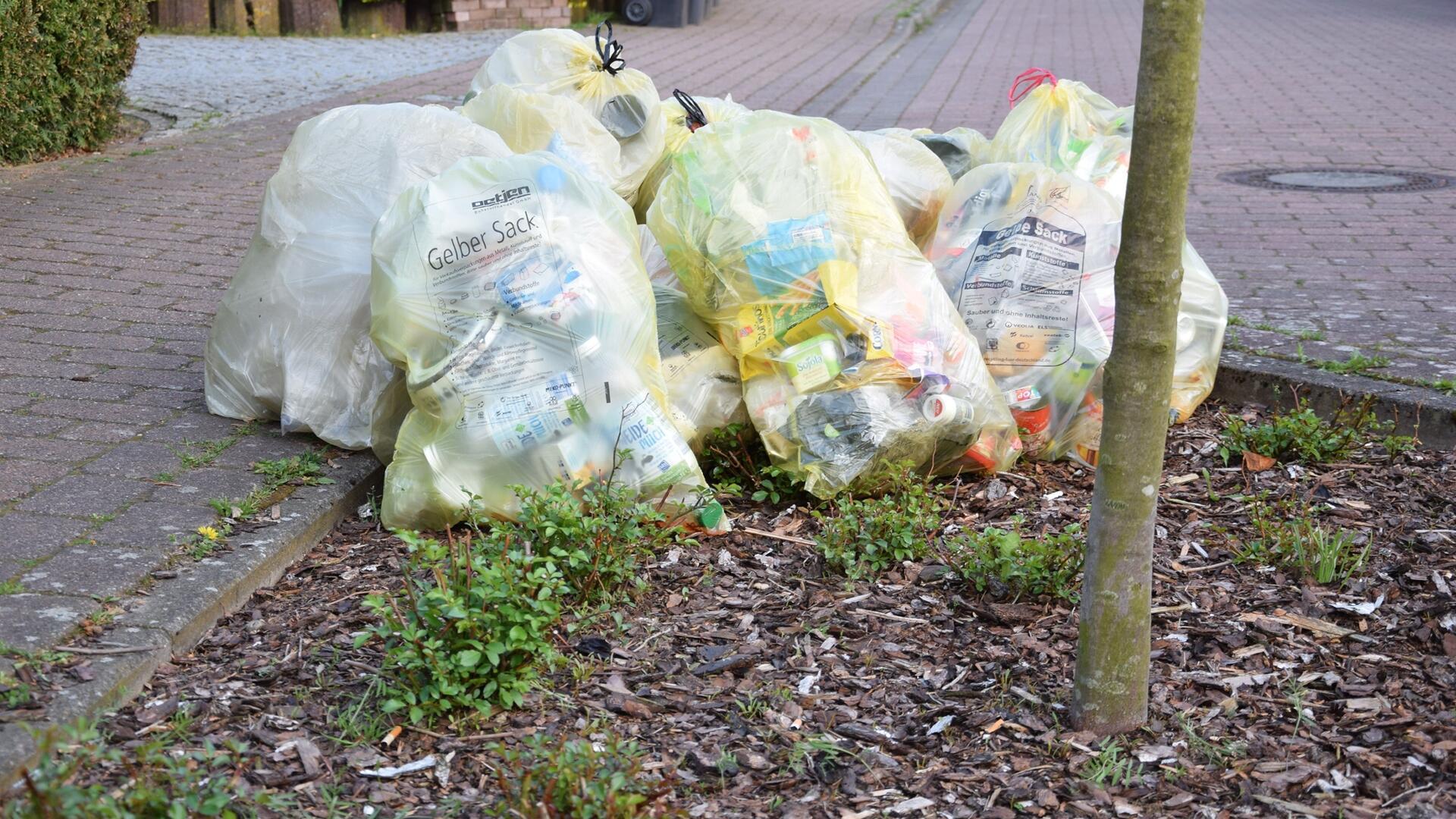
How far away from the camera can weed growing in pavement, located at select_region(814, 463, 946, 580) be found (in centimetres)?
294

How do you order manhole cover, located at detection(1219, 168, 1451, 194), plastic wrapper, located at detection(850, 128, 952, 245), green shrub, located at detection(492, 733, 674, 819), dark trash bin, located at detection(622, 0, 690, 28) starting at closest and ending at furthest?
green shrub, located at detection(492, 733, 674, 819)
plastic wrapper, located at detection(850, 128, 952, 245)
manhole cover, located at detection(1219, 168, 1451, 194)
dark trash bin, located at detection(622, 0, 690, 28)

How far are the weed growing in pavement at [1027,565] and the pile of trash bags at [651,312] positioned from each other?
48cm

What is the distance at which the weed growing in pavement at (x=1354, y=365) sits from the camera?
12.7ft

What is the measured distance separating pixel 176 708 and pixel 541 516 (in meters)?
0.77

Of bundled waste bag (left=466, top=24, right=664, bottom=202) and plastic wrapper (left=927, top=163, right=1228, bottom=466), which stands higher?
bundled waste bag (left=466, top=24, right=664, bottom=202)

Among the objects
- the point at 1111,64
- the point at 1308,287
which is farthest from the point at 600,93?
the point at 1111,64

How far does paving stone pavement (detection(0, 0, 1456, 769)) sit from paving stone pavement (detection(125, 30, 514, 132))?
0.12 metres

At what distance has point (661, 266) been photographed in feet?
12.3

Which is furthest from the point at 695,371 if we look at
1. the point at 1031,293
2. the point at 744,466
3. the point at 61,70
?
the point at 61,70

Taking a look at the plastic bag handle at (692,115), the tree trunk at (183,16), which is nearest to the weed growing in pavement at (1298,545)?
the plastic bag handle at (692,115)

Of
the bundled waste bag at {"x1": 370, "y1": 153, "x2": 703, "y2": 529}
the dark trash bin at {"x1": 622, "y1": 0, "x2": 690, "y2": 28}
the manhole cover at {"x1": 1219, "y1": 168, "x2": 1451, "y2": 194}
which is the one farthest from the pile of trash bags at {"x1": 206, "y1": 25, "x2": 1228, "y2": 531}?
the dark trash bin at {"x1": 622, "y1": 0, "x2": 690, "y2": 28}

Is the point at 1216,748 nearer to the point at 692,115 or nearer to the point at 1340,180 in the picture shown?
the point at 692,115

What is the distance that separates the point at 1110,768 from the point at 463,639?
1091 millimetres

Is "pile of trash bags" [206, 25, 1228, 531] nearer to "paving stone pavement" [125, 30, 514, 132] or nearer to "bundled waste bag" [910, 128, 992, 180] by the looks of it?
"bundled waste bag" [910, 128, 992, 180]
